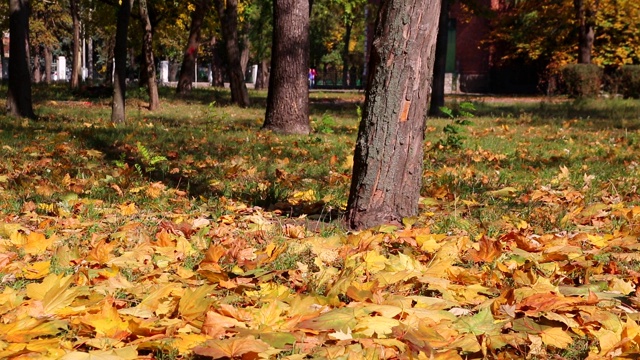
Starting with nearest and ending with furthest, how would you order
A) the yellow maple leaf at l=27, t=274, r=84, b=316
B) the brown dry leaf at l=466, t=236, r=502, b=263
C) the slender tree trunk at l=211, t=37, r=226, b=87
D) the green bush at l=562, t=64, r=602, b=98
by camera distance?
the yellow maple leaf at l=27, t=274, r=84, b=316, the brown dry leaf at l=466, t=236, r=502, b=263, the green bush at l=562, t=64, r=602, b=98, the slender tree trunk at l=211, t=37, r=226, b=87

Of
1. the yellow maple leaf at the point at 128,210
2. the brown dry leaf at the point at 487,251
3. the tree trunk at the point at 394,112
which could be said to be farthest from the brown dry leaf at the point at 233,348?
the yellow maple leaf at the point at 128,210

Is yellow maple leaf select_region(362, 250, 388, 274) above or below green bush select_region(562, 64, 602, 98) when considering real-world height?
below

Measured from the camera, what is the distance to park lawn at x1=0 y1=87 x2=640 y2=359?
8.20ft

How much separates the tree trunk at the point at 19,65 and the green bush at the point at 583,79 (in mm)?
22359

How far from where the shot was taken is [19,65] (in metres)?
12.9

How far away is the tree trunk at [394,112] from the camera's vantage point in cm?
451

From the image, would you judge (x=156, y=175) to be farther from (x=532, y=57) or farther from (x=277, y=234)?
(x=532, y=57)

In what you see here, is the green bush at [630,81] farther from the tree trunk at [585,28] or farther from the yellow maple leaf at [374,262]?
the yellow maple leaf at [374,262]

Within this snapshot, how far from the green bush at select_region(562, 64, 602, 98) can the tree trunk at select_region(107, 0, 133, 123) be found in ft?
70.4

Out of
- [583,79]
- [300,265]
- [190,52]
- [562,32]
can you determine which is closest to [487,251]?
[300,265]

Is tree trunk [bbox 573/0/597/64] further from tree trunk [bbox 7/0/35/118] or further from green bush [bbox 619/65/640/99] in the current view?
tree trunk [bbox 7/0/35/118]

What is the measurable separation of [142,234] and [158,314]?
59.8 inches

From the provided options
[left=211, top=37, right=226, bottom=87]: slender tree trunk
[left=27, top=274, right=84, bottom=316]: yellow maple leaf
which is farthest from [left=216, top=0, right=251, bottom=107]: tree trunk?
[left=211, top=37, right=226, bottom=87]: slender tree trunk

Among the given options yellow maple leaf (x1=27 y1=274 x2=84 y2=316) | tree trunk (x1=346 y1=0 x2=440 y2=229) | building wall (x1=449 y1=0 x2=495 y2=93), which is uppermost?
building wall (x1=449 y1=0 x2=495 y2=93)
